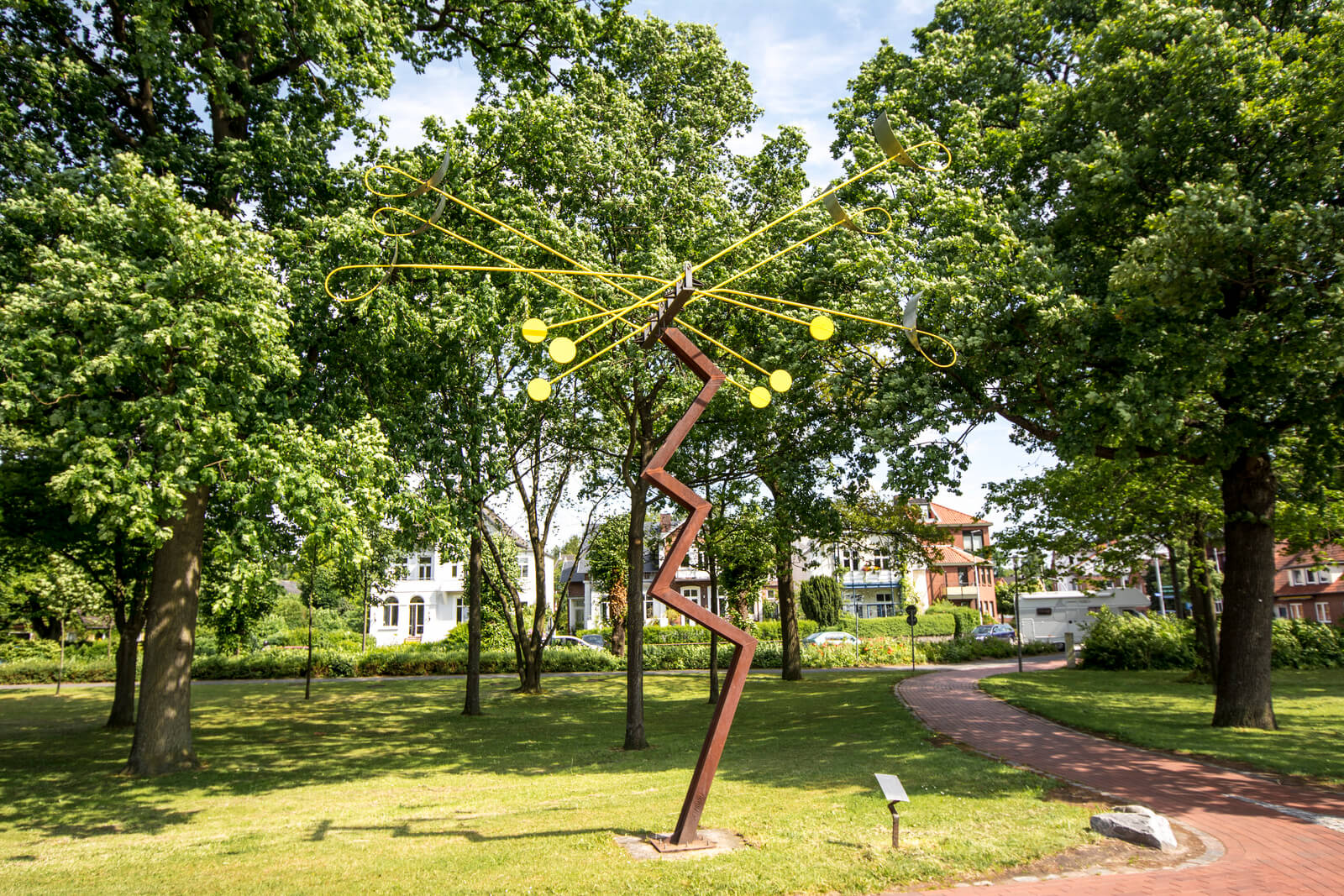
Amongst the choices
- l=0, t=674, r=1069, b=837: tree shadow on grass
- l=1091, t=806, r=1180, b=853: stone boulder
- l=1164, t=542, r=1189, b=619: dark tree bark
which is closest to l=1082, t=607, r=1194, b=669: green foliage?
l=1164, t=542, r=1189, b=619: dark tree bark

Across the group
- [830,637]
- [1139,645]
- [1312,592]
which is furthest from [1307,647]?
[1312,592]

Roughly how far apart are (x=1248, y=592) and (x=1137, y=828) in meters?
8.92

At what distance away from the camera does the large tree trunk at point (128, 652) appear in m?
19.4

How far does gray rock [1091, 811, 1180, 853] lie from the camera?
24.8 ft

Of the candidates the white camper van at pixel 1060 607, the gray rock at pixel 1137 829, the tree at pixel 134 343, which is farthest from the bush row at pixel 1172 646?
the tree at pixel 134 343

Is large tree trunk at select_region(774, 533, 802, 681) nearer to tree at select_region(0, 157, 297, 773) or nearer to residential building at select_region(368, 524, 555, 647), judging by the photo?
tree at select_region(0, 157, 297, 773)

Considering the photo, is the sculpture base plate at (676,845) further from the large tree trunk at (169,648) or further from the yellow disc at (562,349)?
the large tree trunk at (169,648)

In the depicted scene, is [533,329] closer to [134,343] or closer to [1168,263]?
[134,343]

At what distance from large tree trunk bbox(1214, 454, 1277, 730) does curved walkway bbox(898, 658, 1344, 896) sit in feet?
8.90

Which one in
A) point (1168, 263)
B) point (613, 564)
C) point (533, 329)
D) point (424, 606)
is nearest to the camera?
point (533, 329)

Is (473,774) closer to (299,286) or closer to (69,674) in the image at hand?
(299,286)

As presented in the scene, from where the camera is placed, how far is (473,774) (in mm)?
13703

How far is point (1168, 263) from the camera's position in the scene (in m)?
10.8

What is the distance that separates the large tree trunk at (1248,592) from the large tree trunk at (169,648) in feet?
58.1
